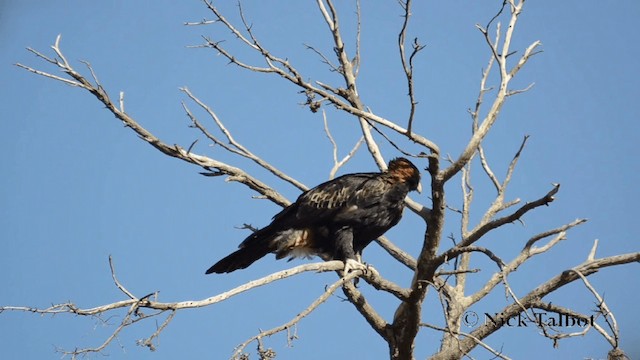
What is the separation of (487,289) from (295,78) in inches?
85.5

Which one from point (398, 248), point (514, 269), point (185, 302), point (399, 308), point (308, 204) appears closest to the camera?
point (185, 302)

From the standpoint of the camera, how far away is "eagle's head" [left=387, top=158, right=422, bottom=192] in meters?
6.97

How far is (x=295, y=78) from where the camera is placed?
554 centimetres

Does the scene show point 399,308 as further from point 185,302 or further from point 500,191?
point 185,302

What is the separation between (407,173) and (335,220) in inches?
28.7

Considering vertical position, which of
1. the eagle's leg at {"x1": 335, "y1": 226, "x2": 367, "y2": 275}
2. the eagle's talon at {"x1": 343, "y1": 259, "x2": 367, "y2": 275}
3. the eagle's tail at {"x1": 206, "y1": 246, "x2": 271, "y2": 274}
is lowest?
the eagle's talon at {"x1": 343, "y1": 259, "x2": 367, "y2": 275}

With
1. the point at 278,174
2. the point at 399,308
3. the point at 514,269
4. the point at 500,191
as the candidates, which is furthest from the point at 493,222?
the point at 278,174

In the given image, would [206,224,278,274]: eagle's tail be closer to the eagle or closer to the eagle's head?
the eagle

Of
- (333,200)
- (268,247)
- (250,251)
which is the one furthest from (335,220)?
(250,251)

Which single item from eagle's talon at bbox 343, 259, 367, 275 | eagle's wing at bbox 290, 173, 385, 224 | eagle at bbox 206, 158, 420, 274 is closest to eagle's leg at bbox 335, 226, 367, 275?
eagle at bbox 206, 158, 420, 274

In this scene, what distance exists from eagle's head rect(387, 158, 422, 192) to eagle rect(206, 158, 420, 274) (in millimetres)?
12

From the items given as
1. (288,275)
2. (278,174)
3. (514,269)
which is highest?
(278,174)

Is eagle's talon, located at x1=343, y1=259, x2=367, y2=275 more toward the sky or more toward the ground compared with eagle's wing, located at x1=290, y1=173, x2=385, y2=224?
more toward the ground

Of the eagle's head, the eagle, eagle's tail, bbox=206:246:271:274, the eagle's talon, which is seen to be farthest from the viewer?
the eagle's head
